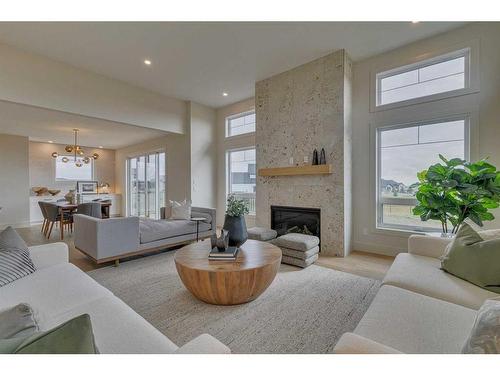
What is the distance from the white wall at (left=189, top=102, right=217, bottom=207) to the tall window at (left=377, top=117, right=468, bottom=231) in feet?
12.6

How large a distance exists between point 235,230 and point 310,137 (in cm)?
223

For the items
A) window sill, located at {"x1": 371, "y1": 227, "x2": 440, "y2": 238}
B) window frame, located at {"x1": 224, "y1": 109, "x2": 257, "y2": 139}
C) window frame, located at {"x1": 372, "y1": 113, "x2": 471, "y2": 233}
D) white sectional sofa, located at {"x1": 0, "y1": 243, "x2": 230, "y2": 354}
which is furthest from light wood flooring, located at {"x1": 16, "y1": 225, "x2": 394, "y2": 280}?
window frame, located at {"x1": 224, "y1": 109, "x2": 257, "y2": 139}

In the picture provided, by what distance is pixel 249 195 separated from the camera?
17.9 ft

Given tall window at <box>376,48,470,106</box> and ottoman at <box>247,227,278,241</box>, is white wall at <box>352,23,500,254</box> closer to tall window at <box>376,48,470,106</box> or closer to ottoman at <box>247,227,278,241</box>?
tall window at <box>376,48,470,106</box>

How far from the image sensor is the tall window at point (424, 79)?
3.04 meters

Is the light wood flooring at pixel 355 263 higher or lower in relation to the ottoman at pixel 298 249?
lower

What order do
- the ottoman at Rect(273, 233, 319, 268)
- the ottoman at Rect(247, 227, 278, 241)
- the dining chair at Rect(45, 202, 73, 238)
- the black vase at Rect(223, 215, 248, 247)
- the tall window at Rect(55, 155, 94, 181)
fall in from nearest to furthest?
the black vase at Rect(223, 215, 248, 247)
the ottoman at Rect(273, 233, 319, 268)
the ottoman at Rect(247, 227, 278, 241)
the dining chair at Rect(45, 202, 73, 238)
the tall window at Rect(55, 155, 94, 181)

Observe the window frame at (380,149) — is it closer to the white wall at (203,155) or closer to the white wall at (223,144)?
the white wall at (223,144)

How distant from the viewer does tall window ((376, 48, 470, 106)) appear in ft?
9.96

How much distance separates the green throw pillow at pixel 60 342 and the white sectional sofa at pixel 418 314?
0.77m

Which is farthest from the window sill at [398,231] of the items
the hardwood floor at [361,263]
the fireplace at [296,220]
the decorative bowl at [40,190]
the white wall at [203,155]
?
the decorative bowl at [40,190]

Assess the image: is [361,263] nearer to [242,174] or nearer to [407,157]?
[407,157]
